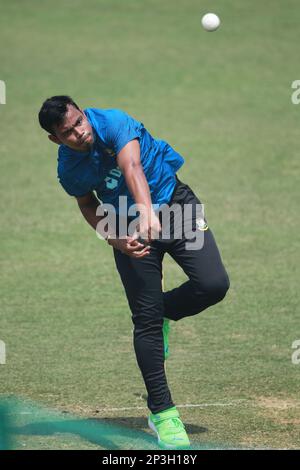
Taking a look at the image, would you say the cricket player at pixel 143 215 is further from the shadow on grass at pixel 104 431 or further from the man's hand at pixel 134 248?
the shadow on grass at pixel 104 431

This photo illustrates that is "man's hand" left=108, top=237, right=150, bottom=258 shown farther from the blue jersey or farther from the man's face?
the man's face

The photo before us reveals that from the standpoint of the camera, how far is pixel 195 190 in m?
13.2

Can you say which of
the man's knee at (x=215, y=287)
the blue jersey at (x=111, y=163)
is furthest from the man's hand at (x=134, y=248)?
the man's knee at (x=215, y=287)

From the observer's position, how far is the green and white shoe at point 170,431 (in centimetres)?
589

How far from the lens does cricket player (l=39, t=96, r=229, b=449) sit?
5781 mm

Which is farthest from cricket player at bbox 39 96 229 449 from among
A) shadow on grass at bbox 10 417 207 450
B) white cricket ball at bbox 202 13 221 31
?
white cricket ball at bbox 202 13 221 31

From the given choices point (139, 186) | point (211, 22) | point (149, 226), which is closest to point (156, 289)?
point (149, 226)

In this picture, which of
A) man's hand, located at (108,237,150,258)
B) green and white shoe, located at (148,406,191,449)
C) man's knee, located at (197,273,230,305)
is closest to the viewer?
man's hand, located at (108,237,150,258)

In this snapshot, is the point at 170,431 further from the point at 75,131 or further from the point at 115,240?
the point at 75,131

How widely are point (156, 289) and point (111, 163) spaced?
825 millimetres

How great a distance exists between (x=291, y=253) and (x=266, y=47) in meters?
9.42

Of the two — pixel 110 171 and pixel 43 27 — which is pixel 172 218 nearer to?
pixel 110 171

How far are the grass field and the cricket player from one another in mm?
531

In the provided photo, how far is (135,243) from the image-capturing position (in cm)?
573
